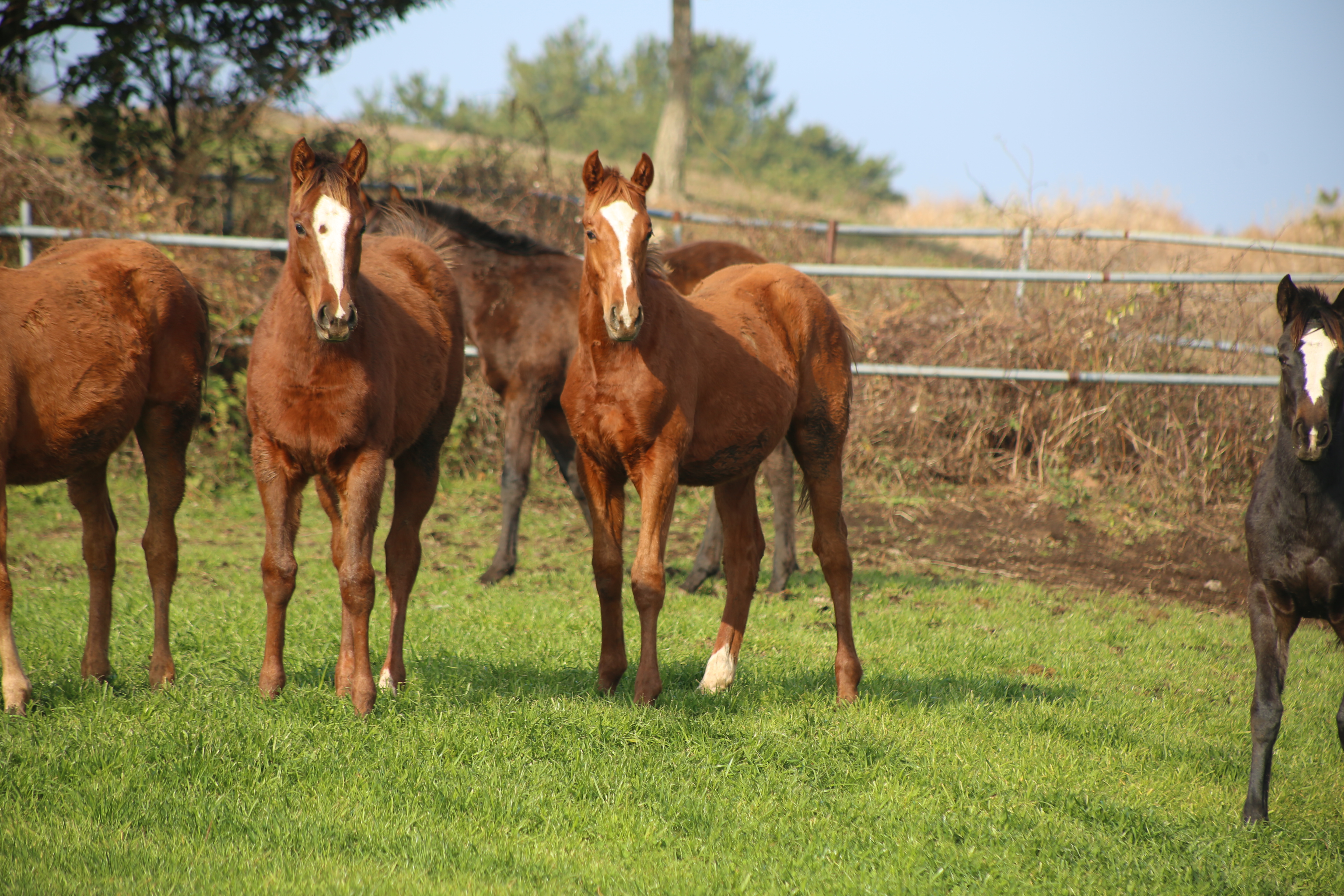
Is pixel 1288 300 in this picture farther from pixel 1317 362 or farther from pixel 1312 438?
pixel 1312 438

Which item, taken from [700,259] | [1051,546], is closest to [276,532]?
[700,259]

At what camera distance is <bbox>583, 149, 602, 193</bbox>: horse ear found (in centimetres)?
418

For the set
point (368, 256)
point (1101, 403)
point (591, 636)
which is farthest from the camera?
point (1101, 403)

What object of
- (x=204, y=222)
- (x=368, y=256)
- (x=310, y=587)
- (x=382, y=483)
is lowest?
(x=310, y=587)

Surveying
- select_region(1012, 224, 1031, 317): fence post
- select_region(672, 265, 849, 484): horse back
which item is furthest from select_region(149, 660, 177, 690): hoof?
select_region(1012, 224, 1031, 317): fence post

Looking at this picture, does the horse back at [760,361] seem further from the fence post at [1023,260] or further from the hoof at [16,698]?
the fence post at [1023,260]

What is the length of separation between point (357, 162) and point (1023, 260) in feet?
25.1

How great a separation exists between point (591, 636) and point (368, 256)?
2.31 meters

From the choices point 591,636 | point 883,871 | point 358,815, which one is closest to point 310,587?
point 591,636

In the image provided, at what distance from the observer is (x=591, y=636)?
5.64 meters

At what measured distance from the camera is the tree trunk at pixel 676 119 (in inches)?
728

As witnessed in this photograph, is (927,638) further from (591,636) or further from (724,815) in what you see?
(724,815)

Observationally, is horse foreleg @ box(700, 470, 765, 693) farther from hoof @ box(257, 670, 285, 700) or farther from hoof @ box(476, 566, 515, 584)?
hoof @ box(476, 566, 515, 584)

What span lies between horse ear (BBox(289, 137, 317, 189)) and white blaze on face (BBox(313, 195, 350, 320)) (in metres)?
0.15
